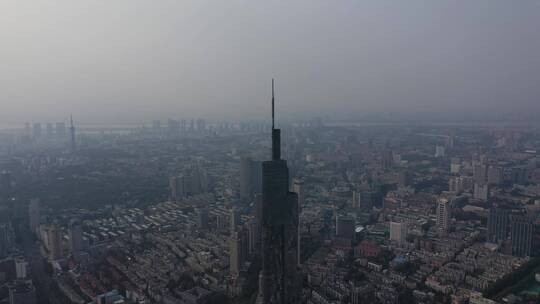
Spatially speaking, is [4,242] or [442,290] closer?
[442,290]

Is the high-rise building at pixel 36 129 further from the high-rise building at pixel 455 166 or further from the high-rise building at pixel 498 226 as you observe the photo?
the high-rise building at pixel 498 226

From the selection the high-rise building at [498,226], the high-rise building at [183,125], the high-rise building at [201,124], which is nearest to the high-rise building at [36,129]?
the high-rise building at [183,125]

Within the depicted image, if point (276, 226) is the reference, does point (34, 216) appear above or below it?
below

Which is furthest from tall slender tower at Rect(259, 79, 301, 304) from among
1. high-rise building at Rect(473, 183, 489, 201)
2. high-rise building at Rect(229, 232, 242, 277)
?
high-rise building at Rect(473, 183, 489, 201)

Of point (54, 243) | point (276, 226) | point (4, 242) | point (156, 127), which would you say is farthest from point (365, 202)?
point (156, 127)

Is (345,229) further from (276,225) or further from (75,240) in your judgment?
(75,240)

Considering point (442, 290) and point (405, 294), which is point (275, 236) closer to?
point (405, 294)

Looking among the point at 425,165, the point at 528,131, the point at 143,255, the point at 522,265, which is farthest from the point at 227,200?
the point at 528,131
